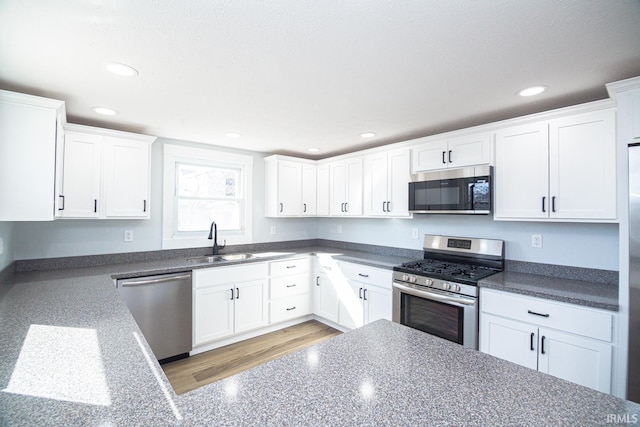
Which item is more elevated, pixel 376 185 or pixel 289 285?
pixel 376 185

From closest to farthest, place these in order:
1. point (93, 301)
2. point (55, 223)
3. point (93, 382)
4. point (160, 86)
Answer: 1. point (93, 382)
2. point (93, 301)
3. point (160, 86)
4. point (55, 223)

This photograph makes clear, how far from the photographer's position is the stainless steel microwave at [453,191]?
8.57 feet

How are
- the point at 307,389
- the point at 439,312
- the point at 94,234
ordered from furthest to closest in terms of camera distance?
1. the point at 94,234
2. the point at 439,312
3. the point at 307,389

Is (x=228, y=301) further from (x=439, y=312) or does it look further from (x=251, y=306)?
(x=439, y=312)

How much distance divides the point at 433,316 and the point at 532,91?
75.3 inches

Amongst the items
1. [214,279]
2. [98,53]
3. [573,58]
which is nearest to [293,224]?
[214,279]

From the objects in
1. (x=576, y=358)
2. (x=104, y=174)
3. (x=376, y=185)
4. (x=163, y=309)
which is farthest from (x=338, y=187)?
(x=576, y=358)

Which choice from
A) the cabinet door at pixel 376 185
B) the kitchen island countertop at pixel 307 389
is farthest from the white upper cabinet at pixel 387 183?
the kitchen island countertop at pixel 307 389

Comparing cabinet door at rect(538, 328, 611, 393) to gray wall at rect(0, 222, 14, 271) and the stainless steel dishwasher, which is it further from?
gray wall at rect(0, 222, 14, 271)

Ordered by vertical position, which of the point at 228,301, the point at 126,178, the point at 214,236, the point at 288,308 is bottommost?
the point at 288,308

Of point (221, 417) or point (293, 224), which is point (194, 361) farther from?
point (221, 417)

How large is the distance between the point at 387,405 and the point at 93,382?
2.97 ft

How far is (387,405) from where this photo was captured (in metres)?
0.81

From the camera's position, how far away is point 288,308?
12.2ft
